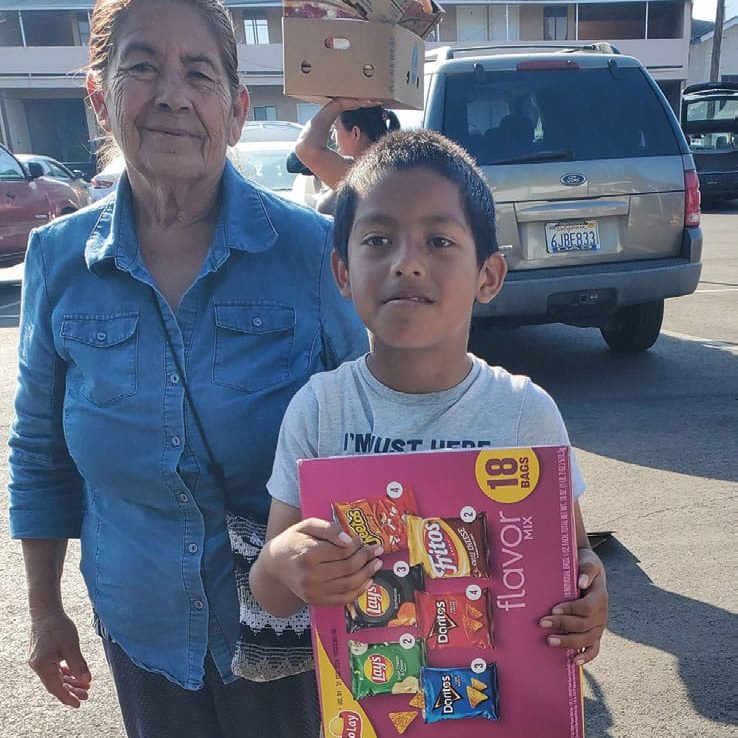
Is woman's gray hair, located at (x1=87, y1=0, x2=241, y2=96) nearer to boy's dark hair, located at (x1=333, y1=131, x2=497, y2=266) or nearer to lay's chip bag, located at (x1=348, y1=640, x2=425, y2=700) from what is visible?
boy's dark hair, located at (x1=333, y1=131, x2=497, y2=266)

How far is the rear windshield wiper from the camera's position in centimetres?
544

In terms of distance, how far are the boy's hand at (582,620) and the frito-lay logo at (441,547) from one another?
0.17 metres

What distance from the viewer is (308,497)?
4.16 ft

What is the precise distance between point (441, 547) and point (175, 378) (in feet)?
2.08

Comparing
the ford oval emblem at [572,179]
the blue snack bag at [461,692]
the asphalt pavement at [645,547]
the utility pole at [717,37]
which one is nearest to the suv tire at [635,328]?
the asphalt pavement at [645,547]

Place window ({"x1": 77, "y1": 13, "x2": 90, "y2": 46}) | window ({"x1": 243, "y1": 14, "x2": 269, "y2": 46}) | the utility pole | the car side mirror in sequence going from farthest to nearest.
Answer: window ({"x1": 77, "y1": 13, "x2": 90, "y2": 46}) < window ({"x1": 243, "y1": 14, "x2": 269, "y2": 46}) < the utility pole < the car side mirror

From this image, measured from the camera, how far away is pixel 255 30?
36.6 m

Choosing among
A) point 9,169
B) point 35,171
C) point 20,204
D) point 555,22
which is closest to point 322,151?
point 20,204

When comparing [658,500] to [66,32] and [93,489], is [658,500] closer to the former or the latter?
[93,489]

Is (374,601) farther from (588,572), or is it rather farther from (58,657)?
(58,657)

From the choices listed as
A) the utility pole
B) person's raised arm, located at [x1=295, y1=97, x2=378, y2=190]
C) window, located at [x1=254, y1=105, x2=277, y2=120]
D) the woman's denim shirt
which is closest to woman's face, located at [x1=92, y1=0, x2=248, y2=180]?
the woman's denim shirt

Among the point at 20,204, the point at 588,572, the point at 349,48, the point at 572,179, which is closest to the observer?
the point at 588,572

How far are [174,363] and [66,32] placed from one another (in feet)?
133

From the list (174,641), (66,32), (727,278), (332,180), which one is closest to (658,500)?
(332,180)
